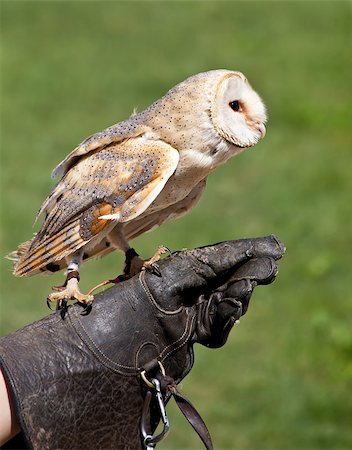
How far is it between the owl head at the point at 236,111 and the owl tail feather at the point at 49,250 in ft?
2.40

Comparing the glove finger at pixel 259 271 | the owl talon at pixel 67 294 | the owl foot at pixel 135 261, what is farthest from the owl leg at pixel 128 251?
the glove finger at pixel 259 271

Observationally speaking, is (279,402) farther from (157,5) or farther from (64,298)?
(157,5)

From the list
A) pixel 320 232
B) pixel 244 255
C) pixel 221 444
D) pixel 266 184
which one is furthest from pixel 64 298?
pixel 266 184

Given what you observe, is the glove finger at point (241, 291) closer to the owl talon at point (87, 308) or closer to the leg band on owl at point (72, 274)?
the owl talon at point (87, 308)

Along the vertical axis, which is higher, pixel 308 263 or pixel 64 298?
pixel 64 298

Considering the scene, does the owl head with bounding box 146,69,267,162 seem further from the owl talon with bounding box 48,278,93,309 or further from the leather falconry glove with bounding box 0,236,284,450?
the owl talon with bounding box 48,278,93,309

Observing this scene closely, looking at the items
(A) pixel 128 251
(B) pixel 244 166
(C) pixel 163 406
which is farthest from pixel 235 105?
(B) pixel 244 166

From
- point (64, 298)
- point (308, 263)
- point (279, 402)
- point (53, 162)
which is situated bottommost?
point (279, 402)

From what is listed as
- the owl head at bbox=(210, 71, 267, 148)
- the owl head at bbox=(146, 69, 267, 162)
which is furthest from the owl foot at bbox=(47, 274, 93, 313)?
the owl head at bbox=(210, 71, 267, 148)

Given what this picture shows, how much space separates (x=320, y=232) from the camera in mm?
8609

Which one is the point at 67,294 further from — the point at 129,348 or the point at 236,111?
the point at 236,111

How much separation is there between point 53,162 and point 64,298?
21.7ft

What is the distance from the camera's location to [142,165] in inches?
152

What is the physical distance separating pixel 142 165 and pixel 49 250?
1.73 ft
